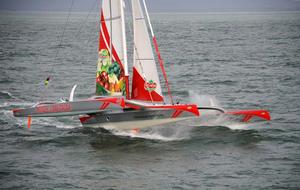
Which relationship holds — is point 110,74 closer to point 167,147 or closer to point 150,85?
point 150,85

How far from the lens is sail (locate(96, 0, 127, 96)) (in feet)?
102

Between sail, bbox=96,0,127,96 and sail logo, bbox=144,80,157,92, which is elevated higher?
sail, bbox=96,0,127,96

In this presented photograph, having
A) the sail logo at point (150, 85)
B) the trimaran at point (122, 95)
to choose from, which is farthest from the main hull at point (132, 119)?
the sail logo at point (150, 85)

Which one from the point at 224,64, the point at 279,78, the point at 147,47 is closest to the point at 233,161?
the point at 147,47

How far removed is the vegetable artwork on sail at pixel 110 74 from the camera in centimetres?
3192

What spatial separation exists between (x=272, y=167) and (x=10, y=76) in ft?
115

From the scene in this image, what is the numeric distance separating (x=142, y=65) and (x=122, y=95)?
2037 mm

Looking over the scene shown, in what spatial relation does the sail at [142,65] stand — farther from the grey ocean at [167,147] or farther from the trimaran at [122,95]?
the grey ocean at [167,147]

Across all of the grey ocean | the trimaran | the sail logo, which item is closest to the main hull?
the trimaran

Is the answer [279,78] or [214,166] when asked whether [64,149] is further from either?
[279,78]

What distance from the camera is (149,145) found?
97.1 ft

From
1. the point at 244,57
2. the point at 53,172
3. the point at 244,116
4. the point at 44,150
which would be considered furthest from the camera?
the point at 244,57

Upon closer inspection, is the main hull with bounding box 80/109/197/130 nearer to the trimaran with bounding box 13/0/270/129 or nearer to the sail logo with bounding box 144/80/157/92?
the trimaran with bounding box 13/0/270/129

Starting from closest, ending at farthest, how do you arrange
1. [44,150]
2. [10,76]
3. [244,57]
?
[44,150], [10,76], [244,57]
